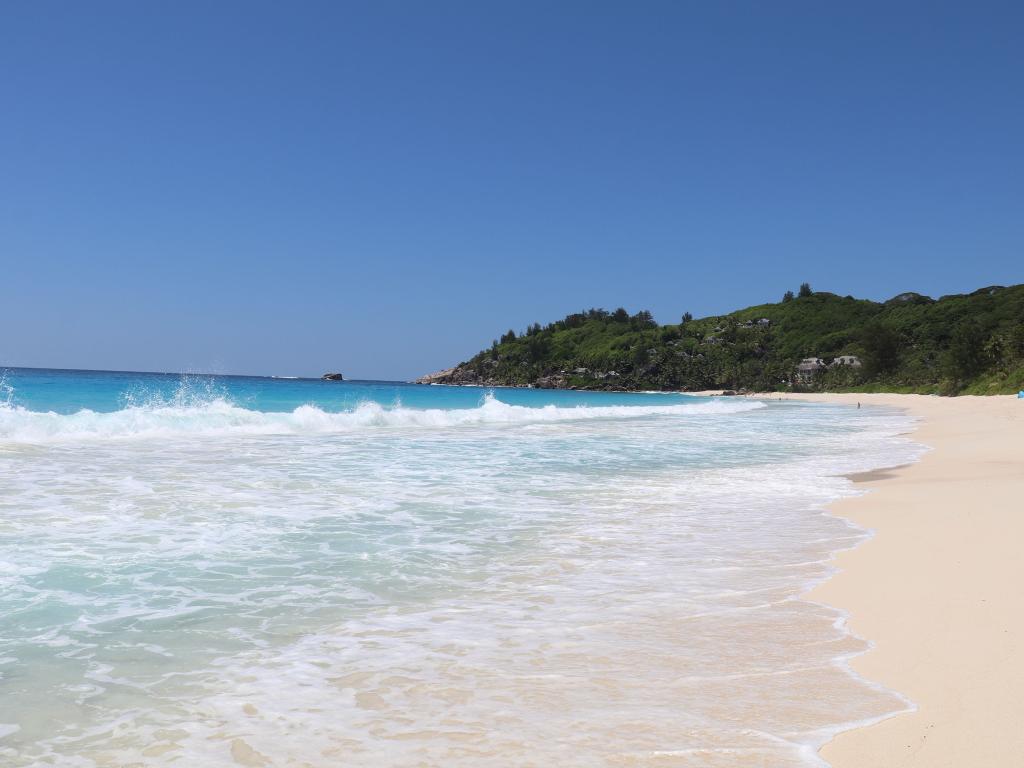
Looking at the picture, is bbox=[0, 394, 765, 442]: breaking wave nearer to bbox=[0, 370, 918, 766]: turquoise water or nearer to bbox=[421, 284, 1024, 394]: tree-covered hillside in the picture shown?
bbox=[0, 370, 918, 766]: turquoise water

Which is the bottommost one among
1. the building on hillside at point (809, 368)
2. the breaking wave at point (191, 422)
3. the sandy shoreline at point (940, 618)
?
the sandy shoreline at point (940, 618)

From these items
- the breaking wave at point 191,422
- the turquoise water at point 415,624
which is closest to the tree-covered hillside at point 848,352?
the breaking wave at point 191,422

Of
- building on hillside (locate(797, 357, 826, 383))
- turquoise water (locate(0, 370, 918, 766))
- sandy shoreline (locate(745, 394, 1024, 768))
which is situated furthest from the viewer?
building on hillside (locate(797, 357, 826, 383))

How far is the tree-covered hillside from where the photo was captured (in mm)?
68625

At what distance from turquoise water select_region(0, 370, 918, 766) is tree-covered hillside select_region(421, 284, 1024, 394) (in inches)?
2490

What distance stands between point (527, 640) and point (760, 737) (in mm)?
1770

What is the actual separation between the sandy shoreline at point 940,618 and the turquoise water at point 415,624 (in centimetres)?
25

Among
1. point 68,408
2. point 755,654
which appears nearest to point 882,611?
point 755,654

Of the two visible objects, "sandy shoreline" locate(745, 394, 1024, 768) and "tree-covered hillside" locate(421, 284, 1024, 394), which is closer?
"sandy shoreline" locate(745, 394, 1024, 768)

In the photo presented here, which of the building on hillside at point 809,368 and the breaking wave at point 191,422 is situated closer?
the breaking wave at point 191,422

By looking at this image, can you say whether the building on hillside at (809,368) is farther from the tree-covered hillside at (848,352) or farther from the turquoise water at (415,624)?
the turquoise water at (415,624)

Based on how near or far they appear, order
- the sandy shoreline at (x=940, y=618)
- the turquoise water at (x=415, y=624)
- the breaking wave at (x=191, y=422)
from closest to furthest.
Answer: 1. the sandy shoreline at (x=940, y=618)
2. the turquoise water at (x=415, y=624)
3. the breaking wave at (x=191, y=422)

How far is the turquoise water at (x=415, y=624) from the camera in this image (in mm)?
3381

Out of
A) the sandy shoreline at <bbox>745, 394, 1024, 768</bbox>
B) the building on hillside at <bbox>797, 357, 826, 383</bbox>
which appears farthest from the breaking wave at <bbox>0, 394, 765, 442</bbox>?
the building on hillside at <bbox>797, 357, 826, 383</bbox>
